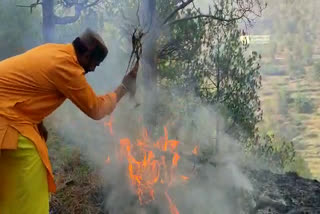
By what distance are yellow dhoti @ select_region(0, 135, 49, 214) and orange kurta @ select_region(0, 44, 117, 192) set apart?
0.19ft

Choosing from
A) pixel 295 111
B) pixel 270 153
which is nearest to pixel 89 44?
pixel 270 153

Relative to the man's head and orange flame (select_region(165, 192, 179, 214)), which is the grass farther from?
the man's head

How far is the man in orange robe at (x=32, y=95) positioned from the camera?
2.58 metres

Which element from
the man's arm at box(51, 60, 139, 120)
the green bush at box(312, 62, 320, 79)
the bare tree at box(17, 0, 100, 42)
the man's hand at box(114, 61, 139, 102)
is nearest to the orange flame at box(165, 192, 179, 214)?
the man's hand at box(114, 61, 139, 102)

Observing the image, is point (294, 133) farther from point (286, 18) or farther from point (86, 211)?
point (86, 211)

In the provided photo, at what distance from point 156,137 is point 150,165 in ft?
3.35

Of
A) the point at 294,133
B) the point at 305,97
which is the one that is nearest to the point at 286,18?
the point at 305,97

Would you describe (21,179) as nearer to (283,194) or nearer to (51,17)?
(283,194)

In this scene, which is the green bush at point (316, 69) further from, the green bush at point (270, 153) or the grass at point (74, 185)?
the grass at point (74, 185)

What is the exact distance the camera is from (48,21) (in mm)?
8570

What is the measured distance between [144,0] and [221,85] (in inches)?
93.6

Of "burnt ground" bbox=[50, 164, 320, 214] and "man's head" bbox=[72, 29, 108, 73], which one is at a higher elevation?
"man's head" bbox=[72, 29, 108, 73]

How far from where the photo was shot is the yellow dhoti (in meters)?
2.61

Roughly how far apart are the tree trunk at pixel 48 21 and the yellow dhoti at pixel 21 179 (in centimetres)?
624
